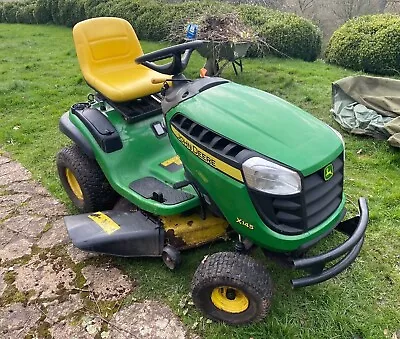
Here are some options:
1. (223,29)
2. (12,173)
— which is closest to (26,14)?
(223,29)

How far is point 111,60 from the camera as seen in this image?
329 centimetres

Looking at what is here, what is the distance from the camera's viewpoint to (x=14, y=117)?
513cm

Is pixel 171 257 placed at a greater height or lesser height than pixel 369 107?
greater

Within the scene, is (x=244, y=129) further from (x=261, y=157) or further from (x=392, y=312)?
(x=392, y=312)

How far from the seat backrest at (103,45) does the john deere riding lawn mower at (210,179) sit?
2 cm

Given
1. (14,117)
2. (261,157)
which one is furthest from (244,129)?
(14,117)

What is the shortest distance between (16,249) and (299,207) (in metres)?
1.92

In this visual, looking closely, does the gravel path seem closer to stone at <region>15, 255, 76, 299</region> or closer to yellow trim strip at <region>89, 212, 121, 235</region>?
stone at <region>15, 255, 76, 299</region>

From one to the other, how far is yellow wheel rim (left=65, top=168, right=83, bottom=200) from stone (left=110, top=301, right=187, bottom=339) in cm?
112

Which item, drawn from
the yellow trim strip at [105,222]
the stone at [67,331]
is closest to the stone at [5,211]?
the yellow trim strip at [105,222]

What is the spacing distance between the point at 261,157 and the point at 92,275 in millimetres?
1340

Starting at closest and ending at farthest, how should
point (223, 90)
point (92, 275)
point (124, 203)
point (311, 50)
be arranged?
point (223, 90) < point (92, 275) < point (124, 203) < point (311, 50)

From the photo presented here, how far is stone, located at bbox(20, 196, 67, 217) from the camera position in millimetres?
3349

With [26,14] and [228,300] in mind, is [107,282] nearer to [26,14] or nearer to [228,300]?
[228,300]
